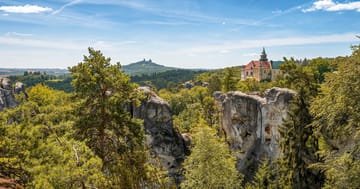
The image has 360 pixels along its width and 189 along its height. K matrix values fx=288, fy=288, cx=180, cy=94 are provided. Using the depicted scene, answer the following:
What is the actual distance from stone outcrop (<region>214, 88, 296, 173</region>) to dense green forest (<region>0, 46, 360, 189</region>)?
3066 mm

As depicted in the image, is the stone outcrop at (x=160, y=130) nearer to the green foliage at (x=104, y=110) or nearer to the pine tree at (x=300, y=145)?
the pine tree at (x=300, y=145)

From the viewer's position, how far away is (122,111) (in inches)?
569

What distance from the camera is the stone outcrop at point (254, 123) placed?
29750 millimetres

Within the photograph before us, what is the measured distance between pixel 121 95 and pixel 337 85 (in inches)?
438

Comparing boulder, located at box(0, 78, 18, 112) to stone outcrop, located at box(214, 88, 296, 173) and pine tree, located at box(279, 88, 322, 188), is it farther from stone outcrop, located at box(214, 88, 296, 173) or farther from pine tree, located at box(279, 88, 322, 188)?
pine tree, located at box(279, 88, 322, 188)

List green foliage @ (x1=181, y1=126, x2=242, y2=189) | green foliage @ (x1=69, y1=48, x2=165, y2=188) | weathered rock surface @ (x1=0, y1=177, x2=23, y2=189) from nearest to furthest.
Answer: weathered rock surface @ (x1=0, y1=177, x2=23, y2=189)
green foliage @ (x1=69, y1=48, x2=165, y2=188)
green foliage @ (x1=181, y1=126, x2=242, y2=189)

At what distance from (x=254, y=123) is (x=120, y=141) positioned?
21022mm

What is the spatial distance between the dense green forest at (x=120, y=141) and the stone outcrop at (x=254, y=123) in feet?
10.1

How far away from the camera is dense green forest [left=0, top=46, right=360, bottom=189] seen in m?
8.34

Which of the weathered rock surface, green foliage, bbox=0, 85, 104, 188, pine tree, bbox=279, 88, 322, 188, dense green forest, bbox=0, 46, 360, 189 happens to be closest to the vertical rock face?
dense green forest, bbox=0, 46, 360, 189

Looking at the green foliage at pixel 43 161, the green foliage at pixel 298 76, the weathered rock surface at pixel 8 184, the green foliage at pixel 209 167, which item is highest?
the green foliage at pixel 298 76

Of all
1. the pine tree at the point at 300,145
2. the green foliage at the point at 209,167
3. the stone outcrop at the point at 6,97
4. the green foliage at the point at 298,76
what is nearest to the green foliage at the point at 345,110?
the pine tree at the point at 300,145

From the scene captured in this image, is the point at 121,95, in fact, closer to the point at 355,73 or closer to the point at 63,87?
the point at 355,73

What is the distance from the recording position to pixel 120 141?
1452cm
